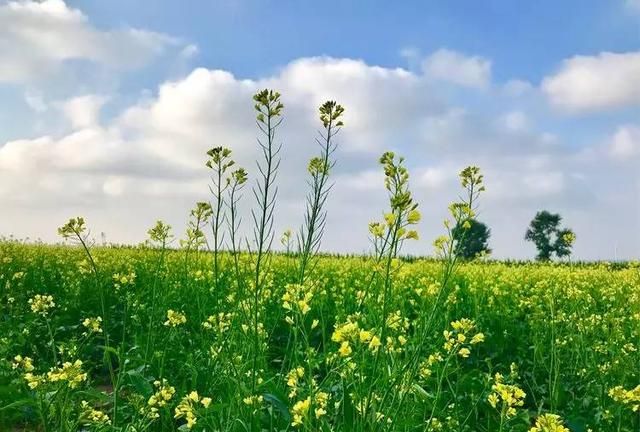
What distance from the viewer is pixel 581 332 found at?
5.20 metres

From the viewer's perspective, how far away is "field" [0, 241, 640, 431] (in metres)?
2.88

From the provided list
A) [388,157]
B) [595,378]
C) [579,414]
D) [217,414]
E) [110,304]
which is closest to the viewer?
[388,157]

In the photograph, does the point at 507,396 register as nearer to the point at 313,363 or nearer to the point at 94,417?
the point at 313,363

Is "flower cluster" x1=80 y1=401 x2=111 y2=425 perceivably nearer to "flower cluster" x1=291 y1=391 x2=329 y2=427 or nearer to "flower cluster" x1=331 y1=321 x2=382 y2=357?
"flower cluster" x1=291 y1=391 x2=329 y2=427

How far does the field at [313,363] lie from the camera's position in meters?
2.88

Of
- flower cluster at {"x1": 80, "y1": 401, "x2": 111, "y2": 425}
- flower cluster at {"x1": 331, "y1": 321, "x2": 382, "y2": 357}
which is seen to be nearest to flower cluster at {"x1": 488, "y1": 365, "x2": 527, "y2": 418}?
flower cluster at {"x1": 331, "y1": 321, "x2": 382, "y2": 357}

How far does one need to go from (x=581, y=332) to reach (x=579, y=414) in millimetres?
802

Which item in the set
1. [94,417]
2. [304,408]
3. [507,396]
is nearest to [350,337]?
[304,408]

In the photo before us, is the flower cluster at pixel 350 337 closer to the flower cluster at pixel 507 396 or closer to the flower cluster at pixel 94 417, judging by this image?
the flower cluster at pixel 507 396

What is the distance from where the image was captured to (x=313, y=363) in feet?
10.9

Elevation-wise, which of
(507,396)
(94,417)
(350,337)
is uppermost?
(350,337)

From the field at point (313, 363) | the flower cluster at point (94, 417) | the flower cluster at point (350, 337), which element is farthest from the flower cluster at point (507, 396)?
the flower cluster at point (94, 417)

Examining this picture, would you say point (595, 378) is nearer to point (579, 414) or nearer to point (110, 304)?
point (579, 414)

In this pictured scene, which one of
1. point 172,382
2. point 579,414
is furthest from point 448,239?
point 172,382
